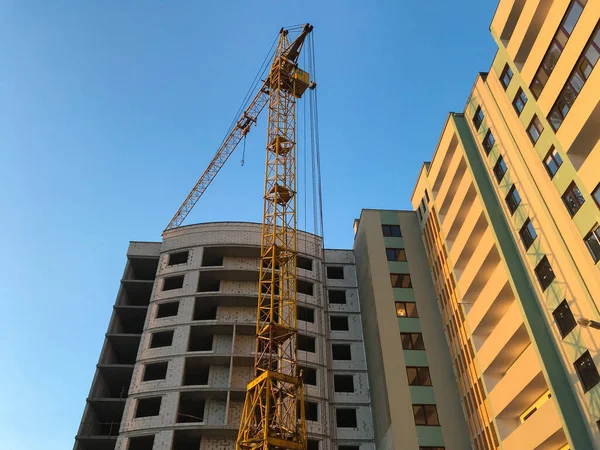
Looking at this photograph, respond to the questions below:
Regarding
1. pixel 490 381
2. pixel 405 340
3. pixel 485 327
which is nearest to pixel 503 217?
pixel 485 327

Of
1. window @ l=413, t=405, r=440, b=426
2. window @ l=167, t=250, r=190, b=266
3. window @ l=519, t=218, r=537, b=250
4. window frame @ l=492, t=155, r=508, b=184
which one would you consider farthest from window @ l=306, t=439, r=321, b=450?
window frame @ l=492, t=155, r=508, b=184

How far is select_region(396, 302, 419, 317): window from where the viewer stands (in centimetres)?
5041

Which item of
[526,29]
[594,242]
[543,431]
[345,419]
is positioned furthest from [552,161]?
[345,419]

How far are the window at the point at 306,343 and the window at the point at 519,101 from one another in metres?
30.1

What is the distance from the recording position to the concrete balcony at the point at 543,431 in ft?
99.0

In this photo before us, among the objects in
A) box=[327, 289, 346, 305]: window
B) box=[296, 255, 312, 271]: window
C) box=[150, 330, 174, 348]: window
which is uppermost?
box=[296, 255, 312, 271]: window

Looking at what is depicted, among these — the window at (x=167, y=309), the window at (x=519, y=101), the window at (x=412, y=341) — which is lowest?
the window at (x=412, y=341)

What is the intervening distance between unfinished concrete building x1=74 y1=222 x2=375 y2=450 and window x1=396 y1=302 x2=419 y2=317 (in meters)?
6.94

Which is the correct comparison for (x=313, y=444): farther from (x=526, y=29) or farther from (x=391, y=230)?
(x=526, y=29)

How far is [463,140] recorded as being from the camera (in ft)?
149

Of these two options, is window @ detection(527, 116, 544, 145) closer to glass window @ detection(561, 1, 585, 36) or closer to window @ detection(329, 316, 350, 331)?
glass window @ detection(561, 1, 585, 36)

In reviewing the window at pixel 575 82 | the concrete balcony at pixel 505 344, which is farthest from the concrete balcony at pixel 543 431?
the window at pixel 575 82

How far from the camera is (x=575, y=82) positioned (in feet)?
100

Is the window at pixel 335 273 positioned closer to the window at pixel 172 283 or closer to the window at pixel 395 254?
the window at pixel 395 254
